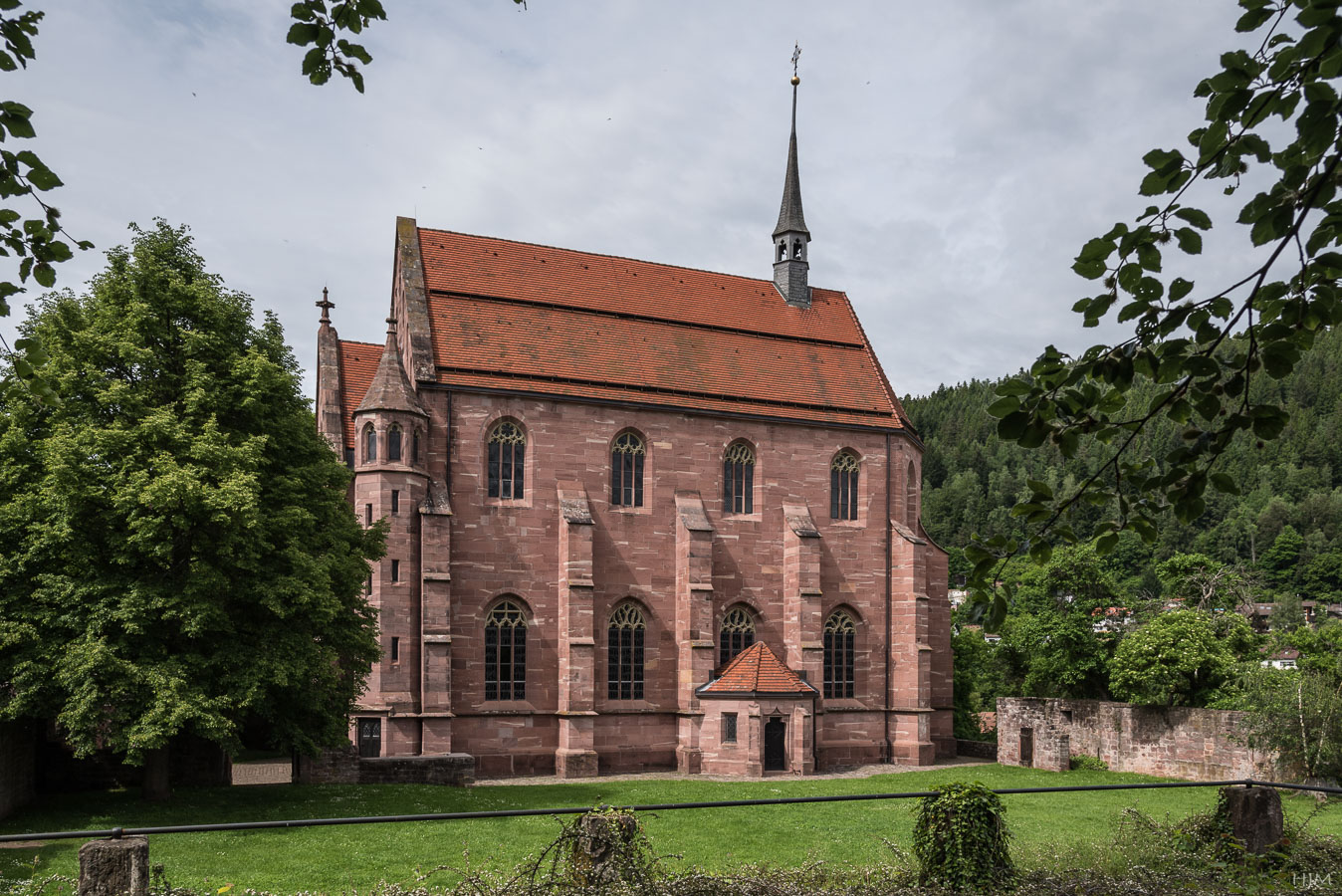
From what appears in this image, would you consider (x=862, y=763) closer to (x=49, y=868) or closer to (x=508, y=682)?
(x=508, y=682)

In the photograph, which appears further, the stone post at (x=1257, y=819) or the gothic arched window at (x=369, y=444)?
the gothic arched window at (x=369, y=444)

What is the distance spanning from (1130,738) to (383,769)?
74.9 ft

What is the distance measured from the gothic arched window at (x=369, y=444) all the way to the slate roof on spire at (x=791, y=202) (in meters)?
19.5

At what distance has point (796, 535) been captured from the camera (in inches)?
1423

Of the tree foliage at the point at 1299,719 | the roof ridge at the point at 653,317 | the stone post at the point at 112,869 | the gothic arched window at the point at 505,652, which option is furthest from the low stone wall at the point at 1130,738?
the stone post at the point at 112,869

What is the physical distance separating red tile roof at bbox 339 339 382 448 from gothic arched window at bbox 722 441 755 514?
12758 mm

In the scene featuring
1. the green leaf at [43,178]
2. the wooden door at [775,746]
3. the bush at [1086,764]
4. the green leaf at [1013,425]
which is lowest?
the bush at [1086,764]

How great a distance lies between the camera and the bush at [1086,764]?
3444 cm

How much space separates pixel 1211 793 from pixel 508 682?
19.4m

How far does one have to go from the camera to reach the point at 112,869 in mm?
7859

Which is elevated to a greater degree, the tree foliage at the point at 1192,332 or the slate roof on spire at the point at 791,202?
the slate roof on spire at the point at 791,202

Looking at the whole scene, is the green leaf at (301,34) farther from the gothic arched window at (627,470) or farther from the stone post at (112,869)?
the gothic arched window at (627,470)

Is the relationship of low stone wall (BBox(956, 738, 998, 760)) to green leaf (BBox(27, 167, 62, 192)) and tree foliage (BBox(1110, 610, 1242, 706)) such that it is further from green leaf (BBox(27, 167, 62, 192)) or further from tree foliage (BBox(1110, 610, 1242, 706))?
green leaf (BBox(27, 167, 62, 192))

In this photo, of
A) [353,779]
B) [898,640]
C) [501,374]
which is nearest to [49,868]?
[353,779]
